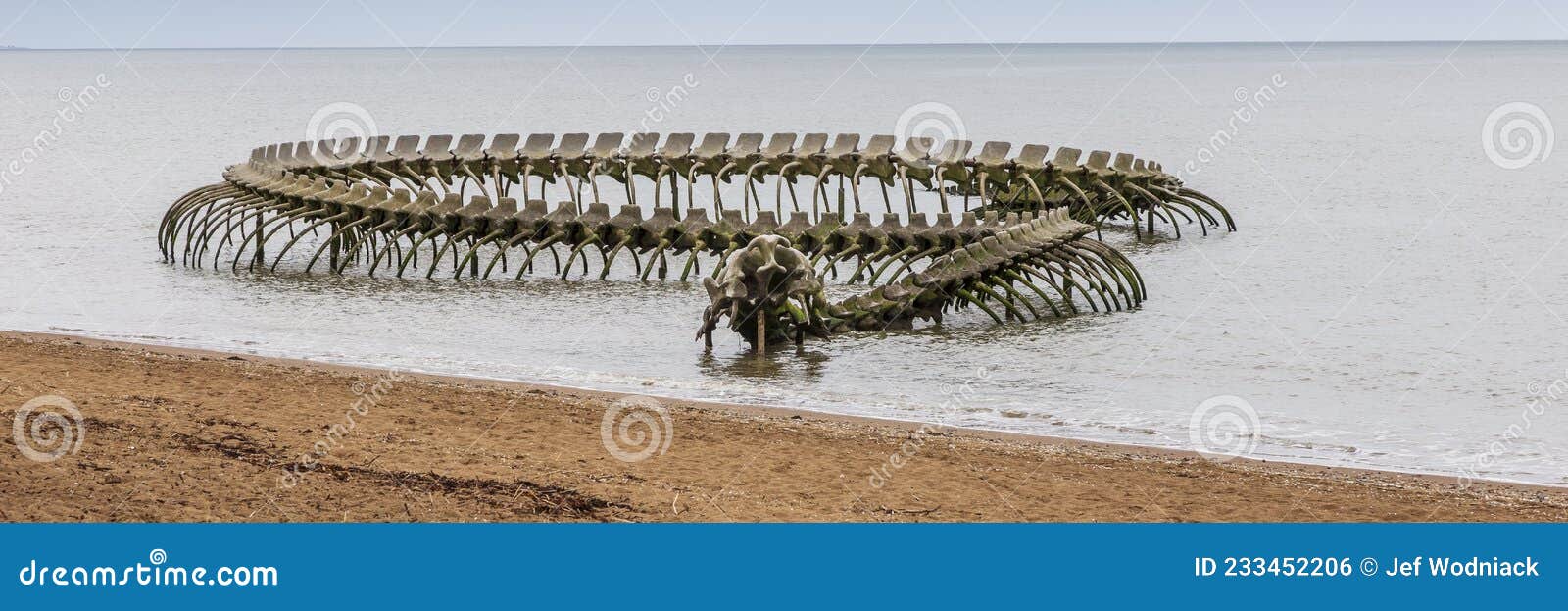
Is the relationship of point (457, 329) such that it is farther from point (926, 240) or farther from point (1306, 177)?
point (1306, 177)

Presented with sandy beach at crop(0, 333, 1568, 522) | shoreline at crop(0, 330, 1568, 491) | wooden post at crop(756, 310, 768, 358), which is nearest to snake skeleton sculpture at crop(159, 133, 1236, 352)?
wooden post at crop(756, 310, 768, 358)

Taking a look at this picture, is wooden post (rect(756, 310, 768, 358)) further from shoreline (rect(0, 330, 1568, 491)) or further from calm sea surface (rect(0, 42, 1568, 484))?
shoreline (rect(0, 330, 1568, 491))

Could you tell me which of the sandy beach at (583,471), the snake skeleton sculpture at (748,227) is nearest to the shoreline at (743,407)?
the sandy beach at (583,471)

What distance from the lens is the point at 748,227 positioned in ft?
73.2

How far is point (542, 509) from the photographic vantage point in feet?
36.4

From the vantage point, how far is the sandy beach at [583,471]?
11039 millimetres

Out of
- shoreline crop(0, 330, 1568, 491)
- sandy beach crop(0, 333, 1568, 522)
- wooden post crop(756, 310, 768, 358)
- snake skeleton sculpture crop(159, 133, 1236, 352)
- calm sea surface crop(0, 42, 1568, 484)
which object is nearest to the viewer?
sandy beach crop(0, 333, 1568, 522)

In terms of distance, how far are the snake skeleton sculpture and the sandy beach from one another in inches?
162

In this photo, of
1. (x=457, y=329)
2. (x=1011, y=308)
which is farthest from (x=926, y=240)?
(x=457, y=329)

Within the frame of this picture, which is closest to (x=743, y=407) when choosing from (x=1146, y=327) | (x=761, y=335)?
(x=761, y=335)

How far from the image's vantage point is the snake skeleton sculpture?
19312 millimetres

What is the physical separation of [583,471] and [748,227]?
10321 millimetres

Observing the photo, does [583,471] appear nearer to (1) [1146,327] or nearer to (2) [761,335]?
(2) [761,335]

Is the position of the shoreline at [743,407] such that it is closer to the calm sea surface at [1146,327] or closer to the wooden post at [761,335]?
the calm sea surface at [1146,327]
